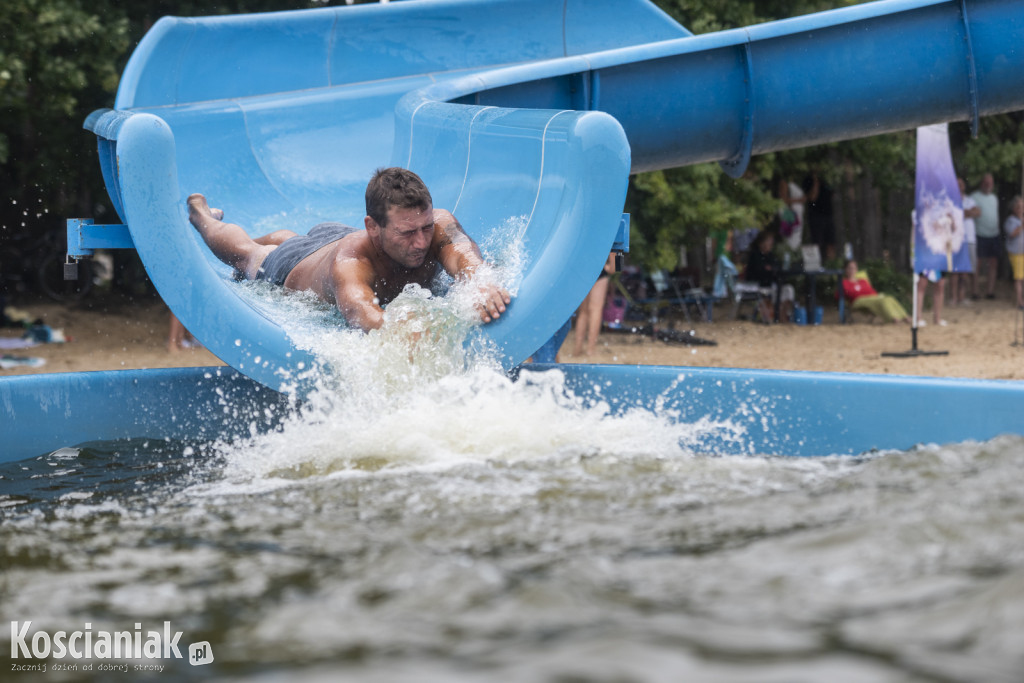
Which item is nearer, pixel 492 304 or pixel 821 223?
pixel 492 304

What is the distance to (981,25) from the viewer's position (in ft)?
17.8

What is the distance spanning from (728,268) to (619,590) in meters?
9.29

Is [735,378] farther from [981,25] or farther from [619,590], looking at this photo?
[981,25]

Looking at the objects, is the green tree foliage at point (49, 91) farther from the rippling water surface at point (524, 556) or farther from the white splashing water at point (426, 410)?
the rippling water surface at point (524, 556)

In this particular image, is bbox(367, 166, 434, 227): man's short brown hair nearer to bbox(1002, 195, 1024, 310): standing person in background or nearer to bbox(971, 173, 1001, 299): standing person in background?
bbox(1002, 195, 1024, 310): standing person in background

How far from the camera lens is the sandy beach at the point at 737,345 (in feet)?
24.4

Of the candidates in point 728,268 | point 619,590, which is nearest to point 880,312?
point 728,268

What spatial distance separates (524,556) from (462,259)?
196 cm

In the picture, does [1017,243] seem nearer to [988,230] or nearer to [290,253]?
[988,230]

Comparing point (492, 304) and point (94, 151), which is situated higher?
point (94, 151)

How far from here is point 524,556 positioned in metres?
1.99

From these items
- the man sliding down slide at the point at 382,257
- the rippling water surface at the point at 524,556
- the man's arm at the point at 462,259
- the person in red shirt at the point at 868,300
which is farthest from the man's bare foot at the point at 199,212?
the person in red shirt at the point at 868,300

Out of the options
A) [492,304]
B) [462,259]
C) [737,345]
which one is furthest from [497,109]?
[737,345]

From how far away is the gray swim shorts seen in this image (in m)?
4.32
